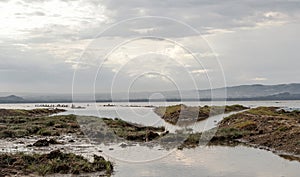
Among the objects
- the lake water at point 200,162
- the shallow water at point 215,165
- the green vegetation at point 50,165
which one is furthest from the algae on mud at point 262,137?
the green vegetation at point 50,165

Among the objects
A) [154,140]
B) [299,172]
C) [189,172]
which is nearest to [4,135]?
[154,140]

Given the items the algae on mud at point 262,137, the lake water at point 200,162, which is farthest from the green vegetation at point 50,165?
the algae on mud at point 262,137

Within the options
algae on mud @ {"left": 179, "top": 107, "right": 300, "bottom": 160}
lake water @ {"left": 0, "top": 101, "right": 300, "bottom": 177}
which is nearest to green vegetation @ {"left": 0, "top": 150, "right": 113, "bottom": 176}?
lake water @ {"left": 0, "top": 101, "right": 300, "bottom": 177}

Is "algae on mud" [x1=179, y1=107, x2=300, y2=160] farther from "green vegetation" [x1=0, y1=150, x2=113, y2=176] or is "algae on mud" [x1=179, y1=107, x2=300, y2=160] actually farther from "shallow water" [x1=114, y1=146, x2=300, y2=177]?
"green vegetation" [x1=0, y1=150, x2=113, y2=176]

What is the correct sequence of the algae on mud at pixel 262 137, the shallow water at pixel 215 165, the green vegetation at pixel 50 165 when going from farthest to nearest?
the algae on mud at pixel 262 137 < the green vegetation at pixel 50 165 < the shallow water at pixel 215 165

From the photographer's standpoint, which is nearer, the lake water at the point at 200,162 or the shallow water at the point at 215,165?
the shallow water at the point at 215,165

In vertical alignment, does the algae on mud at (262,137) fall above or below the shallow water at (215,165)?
above

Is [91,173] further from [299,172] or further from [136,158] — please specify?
[299,172]

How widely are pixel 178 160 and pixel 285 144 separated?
33.4 ft

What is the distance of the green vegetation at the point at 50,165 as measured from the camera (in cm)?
2203

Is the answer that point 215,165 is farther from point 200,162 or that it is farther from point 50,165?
point 50,165

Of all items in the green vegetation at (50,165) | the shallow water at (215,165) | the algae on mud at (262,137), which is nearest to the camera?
the shallow water at (215,165)

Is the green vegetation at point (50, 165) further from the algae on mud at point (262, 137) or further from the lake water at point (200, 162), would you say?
the algae on mud at point (262, 137)

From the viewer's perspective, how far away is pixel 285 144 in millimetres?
31438
